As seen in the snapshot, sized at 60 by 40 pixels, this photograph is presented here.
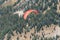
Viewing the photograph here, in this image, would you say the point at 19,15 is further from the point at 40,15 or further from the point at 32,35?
the point at 32,35

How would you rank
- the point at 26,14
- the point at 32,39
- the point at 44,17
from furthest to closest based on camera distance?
the point at 26,14 < the point at 44,17 < the point at 32,39

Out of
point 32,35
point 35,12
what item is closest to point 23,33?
point 32,35

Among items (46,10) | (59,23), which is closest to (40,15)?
(46,10)

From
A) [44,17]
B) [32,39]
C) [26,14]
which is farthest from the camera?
[26,14]

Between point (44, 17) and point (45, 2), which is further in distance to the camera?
point (45, 2)

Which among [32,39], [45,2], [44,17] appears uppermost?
[45,2]

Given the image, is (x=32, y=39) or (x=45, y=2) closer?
(x=32, y=39)

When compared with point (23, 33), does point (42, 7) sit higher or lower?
higher

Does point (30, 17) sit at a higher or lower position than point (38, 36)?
higher

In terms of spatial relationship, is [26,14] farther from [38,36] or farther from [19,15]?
[38,36]
